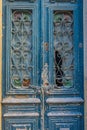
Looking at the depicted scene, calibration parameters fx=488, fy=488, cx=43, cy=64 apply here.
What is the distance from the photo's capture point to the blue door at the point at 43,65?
6352mm

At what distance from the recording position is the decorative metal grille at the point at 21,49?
252 inches

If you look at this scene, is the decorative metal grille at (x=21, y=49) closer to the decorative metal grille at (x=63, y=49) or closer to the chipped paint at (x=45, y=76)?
the chipped paint at (x=45, y=76)

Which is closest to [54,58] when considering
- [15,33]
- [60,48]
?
[60,48]

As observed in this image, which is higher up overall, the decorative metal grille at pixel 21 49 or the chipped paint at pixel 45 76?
the decorative metal grille at pixel 21 49

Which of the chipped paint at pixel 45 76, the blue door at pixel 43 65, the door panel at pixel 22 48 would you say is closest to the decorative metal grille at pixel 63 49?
the blue door at pixel 43 65

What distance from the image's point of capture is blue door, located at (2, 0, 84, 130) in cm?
635

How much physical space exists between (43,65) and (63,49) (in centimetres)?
34

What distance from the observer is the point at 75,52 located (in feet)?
21.0

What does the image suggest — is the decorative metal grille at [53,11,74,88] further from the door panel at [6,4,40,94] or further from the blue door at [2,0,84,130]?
the door panel at [6,4,40,94]

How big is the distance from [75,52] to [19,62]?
29.4 inches

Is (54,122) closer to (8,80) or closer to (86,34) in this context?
(8,80)

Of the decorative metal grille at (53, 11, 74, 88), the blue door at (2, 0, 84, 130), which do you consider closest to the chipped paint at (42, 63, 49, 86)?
the blue door at (2, 0, 84, 130)

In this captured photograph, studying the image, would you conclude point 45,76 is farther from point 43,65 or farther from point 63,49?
point 63,49

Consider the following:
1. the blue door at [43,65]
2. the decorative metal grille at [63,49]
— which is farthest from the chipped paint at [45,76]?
the decorative metal grille at [63,49]
